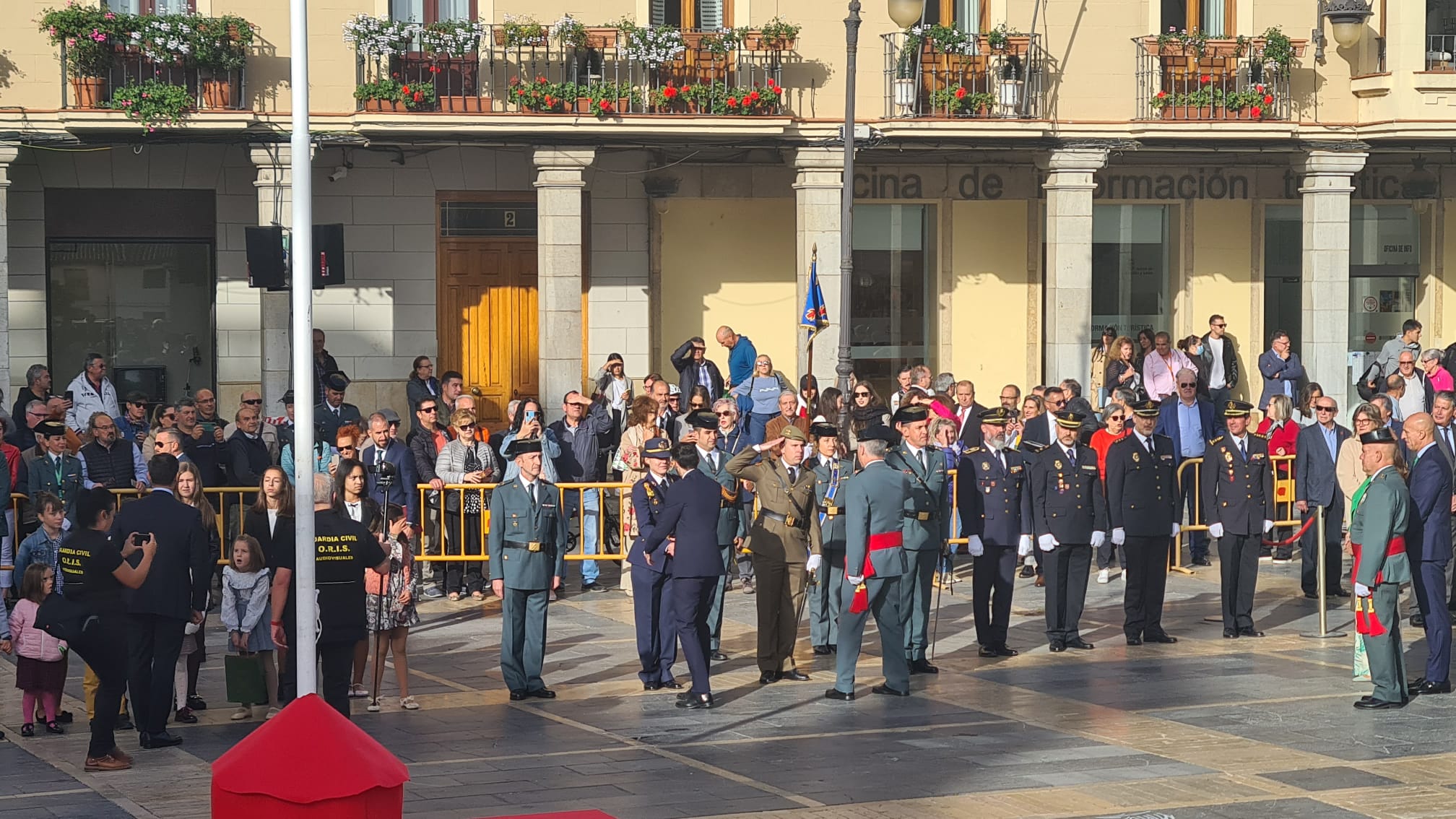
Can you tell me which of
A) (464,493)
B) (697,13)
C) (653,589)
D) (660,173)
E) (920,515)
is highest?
(697,13)

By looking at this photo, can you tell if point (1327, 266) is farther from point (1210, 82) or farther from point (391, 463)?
point (391, 463)

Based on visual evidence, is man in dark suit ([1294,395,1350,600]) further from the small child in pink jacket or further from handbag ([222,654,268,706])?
the small child in pink jacket

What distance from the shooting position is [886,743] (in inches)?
474

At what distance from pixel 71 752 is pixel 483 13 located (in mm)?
14598

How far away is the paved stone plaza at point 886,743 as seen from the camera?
10.4 m

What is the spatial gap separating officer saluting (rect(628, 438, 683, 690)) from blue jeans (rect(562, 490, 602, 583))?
13.9 feet

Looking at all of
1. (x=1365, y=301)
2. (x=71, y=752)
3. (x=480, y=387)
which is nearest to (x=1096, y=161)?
(x=1365, y=301)

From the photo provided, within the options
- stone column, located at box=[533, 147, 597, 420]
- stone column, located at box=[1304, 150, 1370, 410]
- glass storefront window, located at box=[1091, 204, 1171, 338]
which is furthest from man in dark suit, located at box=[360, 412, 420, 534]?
stone column, located at box=[1304, 150, 1370, 410]

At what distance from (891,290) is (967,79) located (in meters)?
3.70

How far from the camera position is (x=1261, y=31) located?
2694 centimetres

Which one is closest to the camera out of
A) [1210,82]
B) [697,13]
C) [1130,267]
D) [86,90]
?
[86,90]

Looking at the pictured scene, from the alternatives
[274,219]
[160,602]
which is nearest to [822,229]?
[274,219]

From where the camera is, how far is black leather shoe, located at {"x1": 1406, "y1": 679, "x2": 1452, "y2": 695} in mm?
13758

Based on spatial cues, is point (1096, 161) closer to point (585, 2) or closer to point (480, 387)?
point (585, 2)
